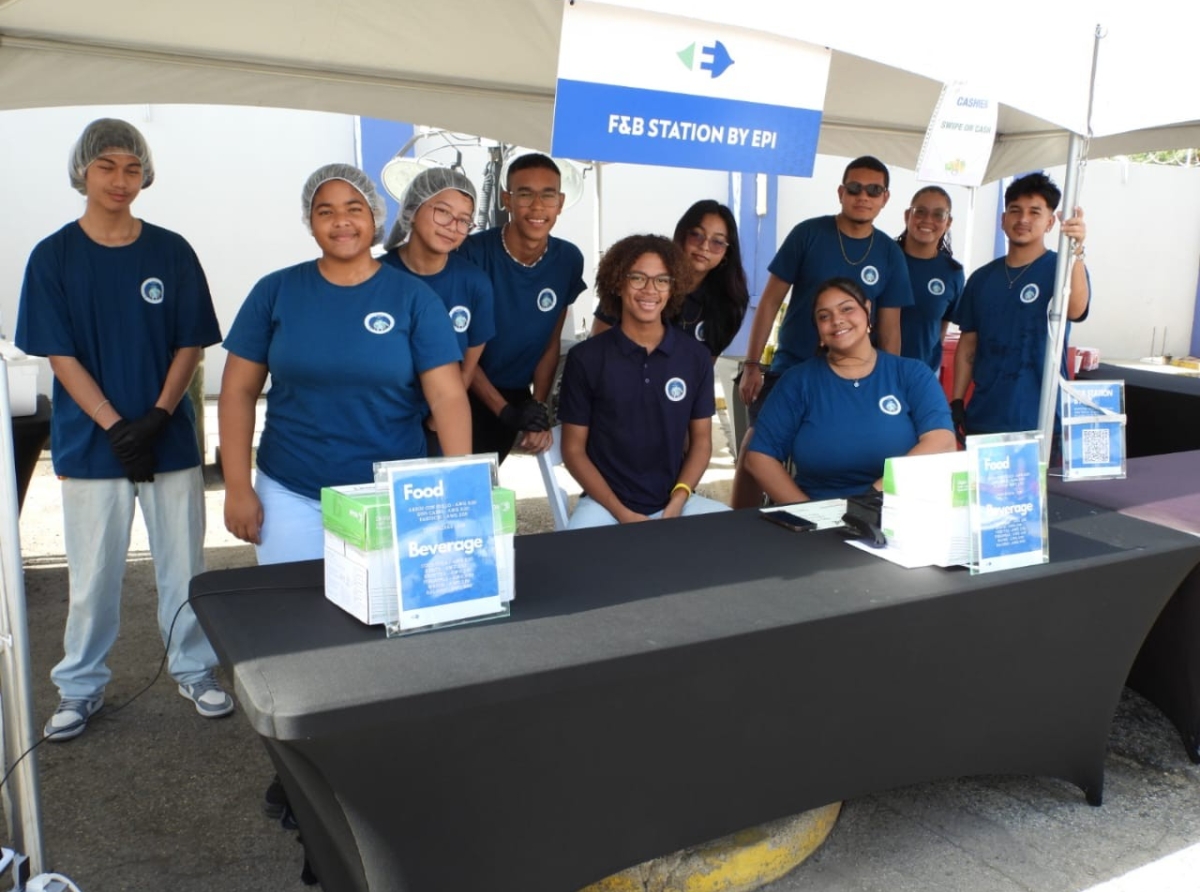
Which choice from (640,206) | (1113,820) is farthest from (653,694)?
(640,206)

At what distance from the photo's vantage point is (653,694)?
1550 mm

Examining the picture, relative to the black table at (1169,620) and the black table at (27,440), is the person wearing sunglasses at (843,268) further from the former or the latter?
the black table at (27,440)

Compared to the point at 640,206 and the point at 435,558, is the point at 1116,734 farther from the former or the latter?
the point at 640,206

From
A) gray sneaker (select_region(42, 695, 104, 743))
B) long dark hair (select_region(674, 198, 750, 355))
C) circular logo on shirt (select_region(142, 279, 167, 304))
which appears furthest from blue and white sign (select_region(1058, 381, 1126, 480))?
gray sneaker (select_region(42, 695, 104, 743))

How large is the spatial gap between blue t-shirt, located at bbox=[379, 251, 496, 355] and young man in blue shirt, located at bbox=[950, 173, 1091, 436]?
177 centimetres

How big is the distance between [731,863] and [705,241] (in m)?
1.86

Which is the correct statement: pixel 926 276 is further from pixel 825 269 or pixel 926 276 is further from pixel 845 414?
pixel 845 414

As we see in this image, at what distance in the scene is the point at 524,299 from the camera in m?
2.85

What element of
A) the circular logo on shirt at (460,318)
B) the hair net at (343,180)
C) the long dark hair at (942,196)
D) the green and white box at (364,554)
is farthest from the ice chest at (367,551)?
the long dark hair at (942,196)

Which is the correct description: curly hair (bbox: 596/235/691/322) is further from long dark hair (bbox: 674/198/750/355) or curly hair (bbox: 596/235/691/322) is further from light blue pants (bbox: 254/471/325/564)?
light blue pants (bbox: 254/471/325/564)

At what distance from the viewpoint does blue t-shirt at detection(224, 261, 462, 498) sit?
2061 millimetres

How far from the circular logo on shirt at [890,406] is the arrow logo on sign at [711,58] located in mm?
1091

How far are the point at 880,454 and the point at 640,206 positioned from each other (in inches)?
290

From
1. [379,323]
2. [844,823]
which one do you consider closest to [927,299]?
[844,823]
